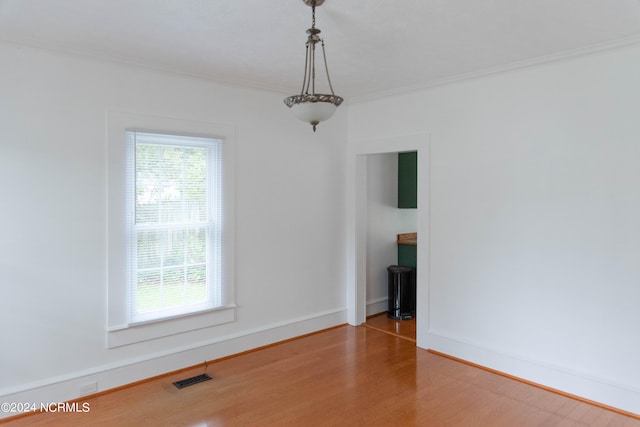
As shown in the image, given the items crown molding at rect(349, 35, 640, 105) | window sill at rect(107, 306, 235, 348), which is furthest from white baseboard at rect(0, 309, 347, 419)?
crown molding at rect(349, 35, 640, 105)

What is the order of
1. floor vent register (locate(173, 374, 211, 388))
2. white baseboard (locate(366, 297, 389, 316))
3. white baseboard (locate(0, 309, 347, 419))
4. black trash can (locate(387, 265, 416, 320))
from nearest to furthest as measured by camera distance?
1. white baseboard (locate(0, 309, 347, 419))
2. floor vent register (locate(173, 374, 211, 388))
3. black trash can (locate(387, 265, 416, 320))
4. white baseboard (locate(366, 297, 389, 316))

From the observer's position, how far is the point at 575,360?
10.9 feet

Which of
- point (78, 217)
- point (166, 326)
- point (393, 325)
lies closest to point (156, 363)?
point (166, 326)

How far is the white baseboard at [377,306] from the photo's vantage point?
18.1 ft

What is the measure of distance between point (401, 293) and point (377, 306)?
0.42 metres

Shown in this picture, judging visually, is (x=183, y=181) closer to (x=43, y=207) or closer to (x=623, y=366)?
(x=43, y=207)

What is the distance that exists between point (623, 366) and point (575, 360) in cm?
32

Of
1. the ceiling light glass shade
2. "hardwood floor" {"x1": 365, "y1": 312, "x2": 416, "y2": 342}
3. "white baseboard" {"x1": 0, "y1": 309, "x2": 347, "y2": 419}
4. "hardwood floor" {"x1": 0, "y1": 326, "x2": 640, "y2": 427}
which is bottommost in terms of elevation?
"hardwood floor" {"x1": 0, "y1": 326, "x2": 640, "y2": 427}

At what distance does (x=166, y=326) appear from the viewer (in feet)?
12.2

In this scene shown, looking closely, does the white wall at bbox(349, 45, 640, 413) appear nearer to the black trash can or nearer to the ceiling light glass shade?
the black trash can

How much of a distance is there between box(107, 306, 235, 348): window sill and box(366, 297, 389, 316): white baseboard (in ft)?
6.69

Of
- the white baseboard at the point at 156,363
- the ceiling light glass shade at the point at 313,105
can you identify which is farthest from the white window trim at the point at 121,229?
the ceiling light glass shade at the point at 313,105

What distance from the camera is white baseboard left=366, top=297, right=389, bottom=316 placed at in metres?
5.52

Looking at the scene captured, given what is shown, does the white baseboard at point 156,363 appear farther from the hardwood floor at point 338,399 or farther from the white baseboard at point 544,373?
the white baseboard at point 544,373
